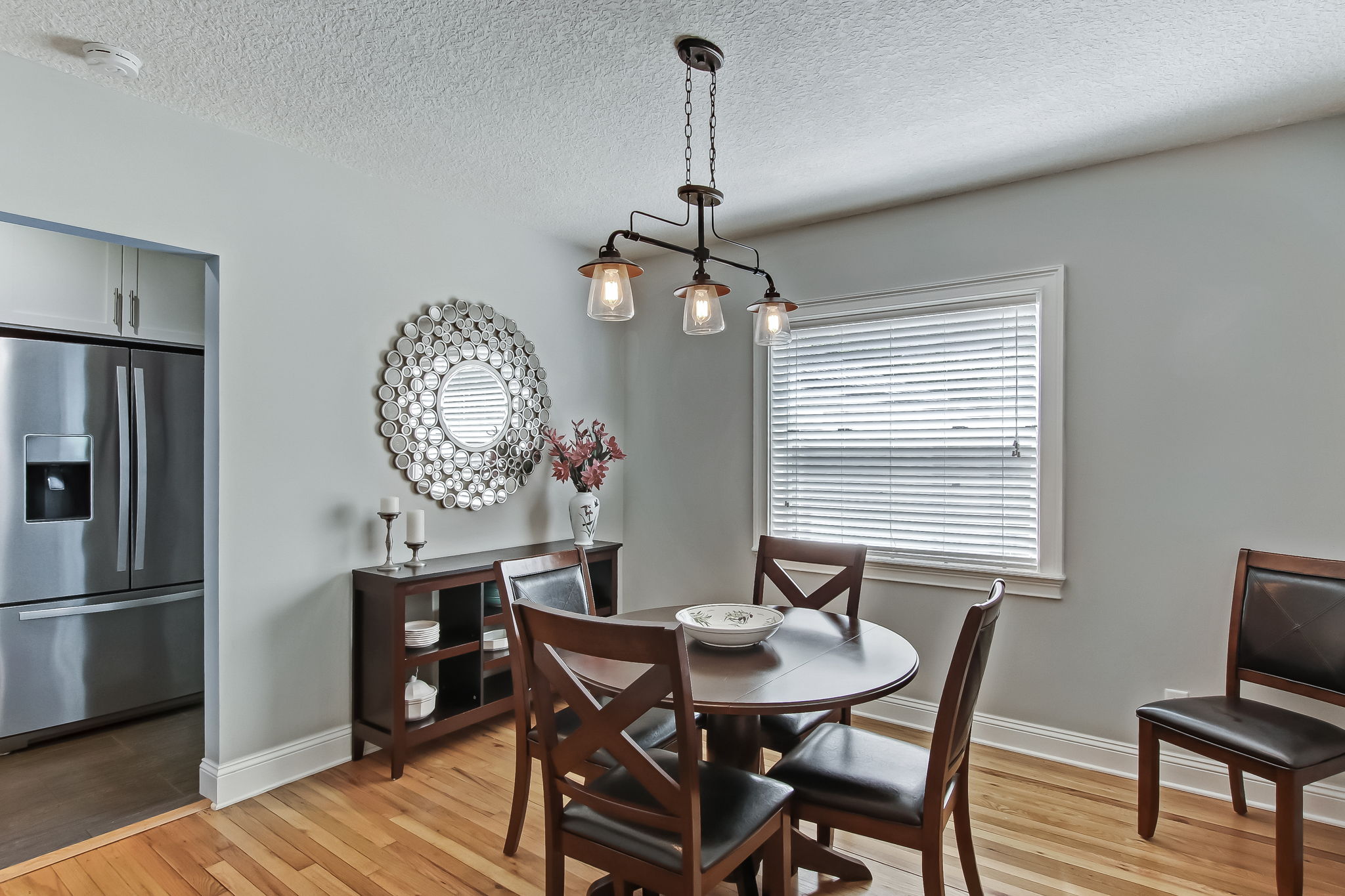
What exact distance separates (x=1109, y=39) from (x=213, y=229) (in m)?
3.08

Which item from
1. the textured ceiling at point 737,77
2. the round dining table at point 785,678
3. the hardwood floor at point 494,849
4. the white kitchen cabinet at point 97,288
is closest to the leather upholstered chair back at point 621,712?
the round dining table at point 785,678

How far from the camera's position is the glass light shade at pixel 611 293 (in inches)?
79.0

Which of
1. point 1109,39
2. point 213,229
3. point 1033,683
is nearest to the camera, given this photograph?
point 1109,39

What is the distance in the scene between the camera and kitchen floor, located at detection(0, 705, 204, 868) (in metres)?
2.46

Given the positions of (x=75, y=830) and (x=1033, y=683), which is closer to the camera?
(x=75, y=830)

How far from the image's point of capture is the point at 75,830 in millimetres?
2463

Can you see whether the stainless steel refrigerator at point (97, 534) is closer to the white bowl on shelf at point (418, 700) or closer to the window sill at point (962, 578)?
the white bowl on shelf at point (418, 700)

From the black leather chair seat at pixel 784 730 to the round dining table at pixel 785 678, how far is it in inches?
6.0

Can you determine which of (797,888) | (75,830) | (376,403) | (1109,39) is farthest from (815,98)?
(75,830)

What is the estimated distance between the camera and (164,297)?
3475 mm

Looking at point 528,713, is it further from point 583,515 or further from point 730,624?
Answer: point 583,515

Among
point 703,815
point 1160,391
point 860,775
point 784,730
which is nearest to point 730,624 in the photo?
point 784,730

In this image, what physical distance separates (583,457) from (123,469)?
7.06ft

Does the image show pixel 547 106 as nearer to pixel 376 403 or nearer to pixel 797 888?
pixel 376 403
